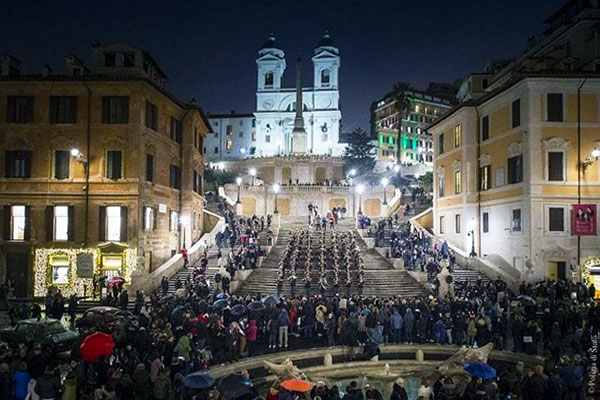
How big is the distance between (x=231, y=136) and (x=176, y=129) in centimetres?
8608

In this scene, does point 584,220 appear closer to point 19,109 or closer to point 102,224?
point 102,224

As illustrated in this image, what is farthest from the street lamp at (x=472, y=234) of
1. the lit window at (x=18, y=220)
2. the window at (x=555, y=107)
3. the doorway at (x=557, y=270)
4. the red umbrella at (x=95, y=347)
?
the lit window at (x=18, y=220)

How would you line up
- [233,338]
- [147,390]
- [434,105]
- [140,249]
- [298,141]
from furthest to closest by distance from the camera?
1. [434,105]
2. [298,141]
3. [140,249]
4. [233,338]
5. [147,390]

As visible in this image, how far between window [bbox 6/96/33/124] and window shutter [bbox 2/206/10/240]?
206 inches

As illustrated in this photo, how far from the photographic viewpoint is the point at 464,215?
3853 centimetres

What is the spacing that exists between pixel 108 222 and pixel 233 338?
16.9 m

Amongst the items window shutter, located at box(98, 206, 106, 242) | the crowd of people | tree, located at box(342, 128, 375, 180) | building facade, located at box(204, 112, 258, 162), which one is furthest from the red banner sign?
building facade, located at box(204, 112, 258, 162)

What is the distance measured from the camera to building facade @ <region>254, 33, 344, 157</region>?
11325cm

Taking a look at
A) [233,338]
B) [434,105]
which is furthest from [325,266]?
[434,105]

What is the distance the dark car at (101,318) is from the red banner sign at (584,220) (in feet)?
79.0

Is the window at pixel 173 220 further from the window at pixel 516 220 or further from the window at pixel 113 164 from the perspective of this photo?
the window at pixel 516 220

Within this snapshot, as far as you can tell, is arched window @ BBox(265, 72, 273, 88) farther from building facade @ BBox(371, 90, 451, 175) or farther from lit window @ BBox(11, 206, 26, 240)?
lit window @ BBox(11, 206, 26, 240)

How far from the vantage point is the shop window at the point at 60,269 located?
104 feet

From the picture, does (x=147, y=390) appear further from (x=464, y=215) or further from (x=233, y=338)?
(x=464, y=215)
